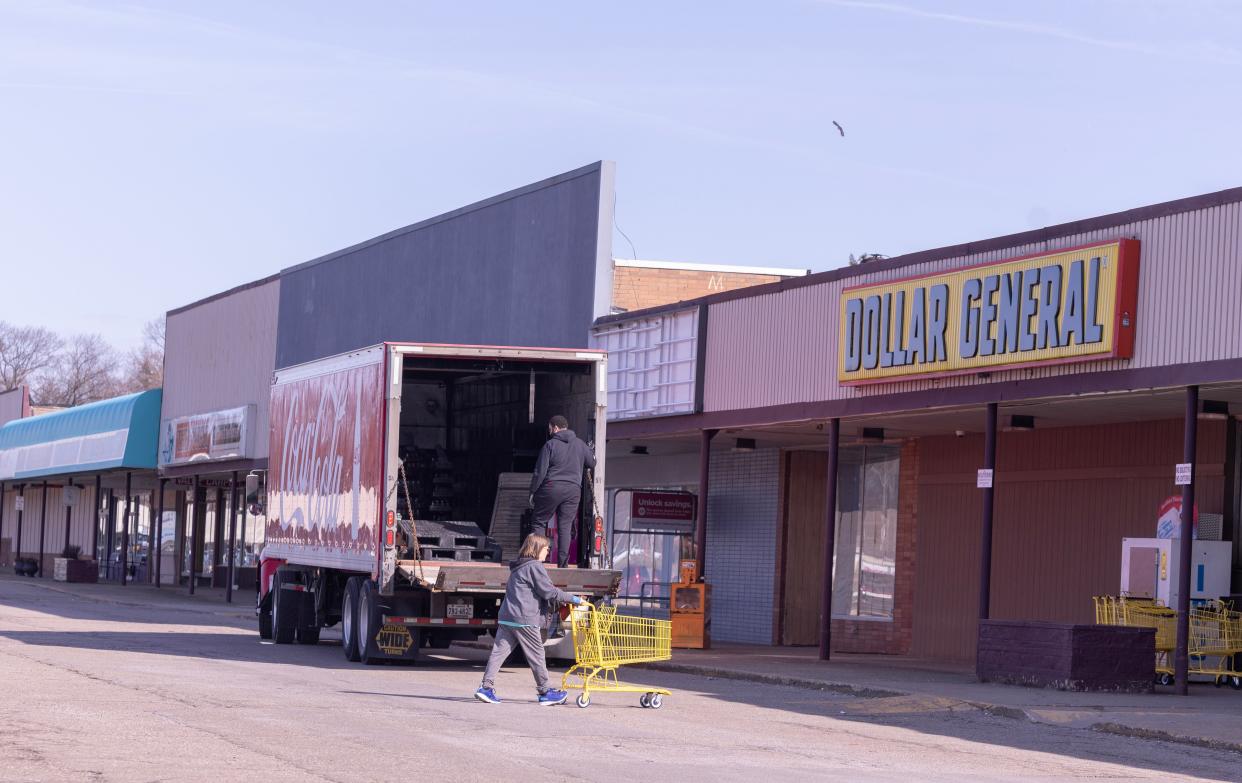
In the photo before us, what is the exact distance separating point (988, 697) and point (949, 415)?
623 cm

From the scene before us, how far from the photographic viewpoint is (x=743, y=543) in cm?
2977

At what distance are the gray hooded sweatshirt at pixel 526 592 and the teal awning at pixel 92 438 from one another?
35.5 meters

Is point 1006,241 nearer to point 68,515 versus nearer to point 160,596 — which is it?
point 160,596

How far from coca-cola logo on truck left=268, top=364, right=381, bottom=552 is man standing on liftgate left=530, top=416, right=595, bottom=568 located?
5.91ft

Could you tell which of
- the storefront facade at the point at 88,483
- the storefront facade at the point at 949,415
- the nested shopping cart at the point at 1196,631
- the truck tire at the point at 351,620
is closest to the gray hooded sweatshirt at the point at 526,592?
the truck tire at the point at 351,620

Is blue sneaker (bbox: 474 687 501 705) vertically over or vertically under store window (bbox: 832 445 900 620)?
under

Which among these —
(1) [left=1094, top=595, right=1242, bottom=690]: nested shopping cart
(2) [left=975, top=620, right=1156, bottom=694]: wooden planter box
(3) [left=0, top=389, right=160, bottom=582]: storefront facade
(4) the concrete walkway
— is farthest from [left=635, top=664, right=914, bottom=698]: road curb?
(3) [left=0, top=389, right=160, bottom=582]: storefront facade

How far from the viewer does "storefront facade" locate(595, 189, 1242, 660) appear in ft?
59.2

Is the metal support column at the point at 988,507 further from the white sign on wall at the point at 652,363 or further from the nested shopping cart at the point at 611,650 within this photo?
the white sign on wall at the point at 652,363

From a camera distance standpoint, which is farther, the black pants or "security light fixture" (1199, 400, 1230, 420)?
"security light fixture" (1199, 400, 1230, 420)

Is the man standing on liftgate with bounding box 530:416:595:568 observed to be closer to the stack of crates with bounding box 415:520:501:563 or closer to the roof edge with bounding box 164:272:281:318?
the stack of crates with bounding box 415:520:501:563

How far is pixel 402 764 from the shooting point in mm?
10617

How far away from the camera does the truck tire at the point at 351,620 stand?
20.0m

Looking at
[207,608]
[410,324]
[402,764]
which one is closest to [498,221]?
[410,324]
